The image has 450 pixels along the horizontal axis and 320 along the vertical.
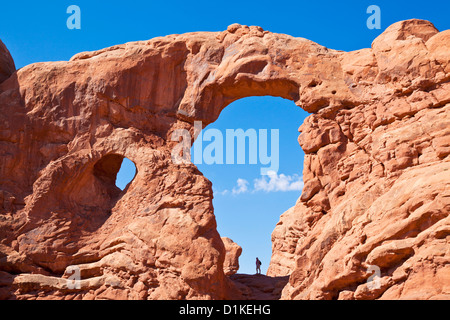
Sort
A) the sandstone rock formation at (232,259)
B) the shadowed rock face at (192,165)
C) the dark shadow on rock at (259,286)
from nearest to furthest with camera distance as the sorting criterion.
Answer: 1. the shadowed rock face at (192,165)
2. the dark shadow on rock at (259,286)
3. the sandstone rock formation at (232,259)

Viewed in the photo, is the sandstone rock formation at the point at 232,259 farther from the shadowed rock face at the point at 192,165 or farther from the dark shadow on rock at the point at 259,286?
the shadowed rock face at the point at 192,165

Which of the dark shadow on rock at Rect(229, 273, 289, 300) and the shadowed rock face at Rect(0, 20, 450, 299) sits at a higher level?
the shadowed rock face at Rect(0, 20, 450, 299)

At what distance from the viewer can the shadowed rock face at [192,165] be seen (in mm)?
13219

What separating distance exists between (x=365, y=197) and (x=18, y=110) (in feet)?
34.7

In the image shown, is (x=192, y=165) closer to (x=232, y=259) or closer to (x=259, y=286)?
(x=259, y=286)

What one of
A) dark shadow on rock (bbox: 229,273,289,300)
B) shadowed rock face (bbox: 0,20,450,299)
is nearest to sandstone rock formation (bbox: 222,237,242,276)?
dark shadow on rock (bbox: 229,273,289,300)

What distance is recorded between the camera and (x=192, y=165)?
53.9 feet

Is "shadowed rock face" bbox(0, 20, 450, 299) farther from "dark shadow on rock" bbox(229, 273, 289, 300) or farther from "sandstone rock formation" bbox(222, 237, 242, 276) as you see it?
"sandstone rock formation" bbox(222, 237, 242, 276)

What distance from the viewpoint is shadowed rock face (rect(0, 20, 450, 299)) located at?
13.2m

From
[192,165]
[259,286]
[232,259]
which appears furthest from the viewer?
[232,259]

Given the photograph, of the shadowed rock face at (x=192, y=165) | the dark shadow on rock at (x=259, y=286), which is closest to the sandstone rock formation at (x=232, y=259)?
the dark shadow on rock at (x=259, y=286)

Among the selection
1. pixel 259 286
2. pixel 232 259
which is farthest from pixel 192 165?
pixel 232 259

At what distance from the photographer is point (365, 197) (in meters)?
13.6
